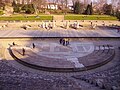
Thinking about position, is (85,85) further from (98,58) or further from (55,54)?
(55,54)

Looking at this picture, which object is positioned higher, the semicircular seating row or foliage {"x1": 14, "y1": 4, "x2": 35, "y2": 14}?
foliage {"x1": 14, "y1": 4, "x2": 35, "y2": 14}

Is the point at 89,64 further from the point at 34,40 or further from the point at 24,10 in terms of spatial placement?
the point at 24,10

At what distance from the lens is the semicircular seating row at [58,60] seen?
70.8ft

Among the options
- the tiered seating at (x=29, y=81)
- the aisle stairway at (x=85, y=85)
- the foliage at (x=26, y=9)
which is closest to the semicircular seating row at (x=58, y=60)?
the tiered seating at (x=29, y=81)

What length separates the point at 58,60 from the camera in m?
23.4

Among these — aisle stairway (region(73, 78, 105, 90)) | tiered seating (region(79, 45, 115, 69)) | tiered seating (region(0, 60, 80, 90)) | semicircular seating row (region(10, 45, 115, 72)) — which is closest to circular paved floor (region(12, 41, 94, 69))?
semicircular seating row (region(10, 45, 115, 72))

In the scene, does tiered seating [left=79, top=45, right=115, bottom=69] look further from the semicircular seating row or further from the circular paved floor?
the circular paved floor

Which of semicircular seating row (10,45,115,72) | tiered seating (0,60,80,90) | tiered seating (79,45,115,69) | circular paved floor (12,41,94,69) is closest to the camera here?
tiered seating (0,60,80,90)

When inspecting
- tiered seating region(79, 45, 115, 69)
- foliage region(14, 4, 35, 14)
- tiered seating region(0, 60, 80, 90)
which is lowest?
tiered seating region(0, 60, 80, 90)

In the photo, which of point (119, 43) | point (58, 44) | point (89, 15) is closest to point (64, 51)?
point (58, 44)

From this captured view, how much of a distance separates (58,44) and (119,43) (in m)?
8.77

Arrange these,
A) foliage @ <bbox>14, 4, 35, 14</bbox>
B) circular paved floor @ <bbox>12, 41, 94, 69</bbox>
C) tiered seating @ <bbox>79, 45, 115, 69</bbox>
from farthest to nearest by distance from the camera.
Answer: foliage @ <bbox>14, 4, 35, 14</bbox> < tiered seating @ <bbox>79, 45, 115, 69</bbox> < circular paved floor @ <bbox>12, 41, 94, 69</bbox>

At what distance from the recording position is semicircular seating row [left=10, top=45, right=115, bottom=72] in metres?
21.6

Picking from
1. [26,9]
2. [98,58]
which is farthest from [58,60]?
[26,9]
